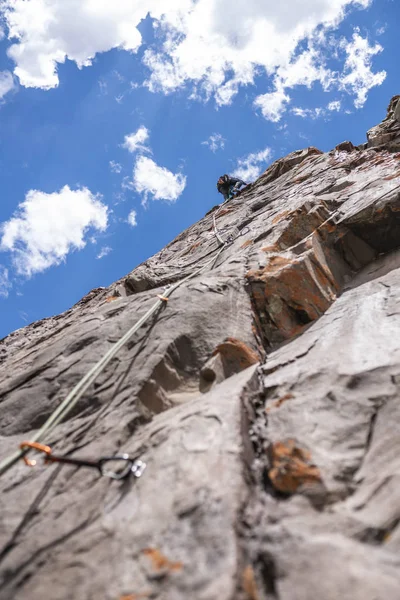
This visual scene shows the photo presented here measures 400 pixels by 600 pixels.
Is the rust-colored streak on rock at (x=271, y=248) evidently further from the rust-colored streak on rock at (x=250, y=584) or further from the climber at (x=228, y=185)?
the climber at (x=228, y=185)

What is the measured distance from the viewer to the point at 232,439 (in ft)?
8.46

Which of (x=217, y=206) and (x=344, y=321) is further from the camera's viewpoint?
(x=217, y=206)

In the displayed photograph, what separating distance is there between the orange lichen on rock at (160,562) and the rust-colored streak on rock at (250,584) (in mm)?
327

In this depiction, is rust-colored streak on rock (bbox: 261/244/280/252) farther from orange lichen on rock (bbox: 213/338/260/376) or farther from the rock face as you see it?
orange lichen on rock (bbox: 213/338/260/376)

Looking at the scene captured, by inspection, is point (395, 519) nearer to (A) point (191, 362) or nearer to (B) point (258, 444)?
(B) point (258, 444)

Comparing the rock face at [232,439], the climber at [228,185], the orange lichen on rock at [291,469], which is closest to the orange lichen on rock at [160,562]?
the rock face at [232,439]

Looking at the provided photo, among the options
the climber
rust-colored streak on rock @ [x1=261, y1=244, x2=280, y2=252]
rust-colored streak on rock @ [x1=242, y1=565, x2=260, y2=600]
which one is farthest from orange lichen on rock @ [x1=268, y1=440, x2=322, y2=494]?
the climber

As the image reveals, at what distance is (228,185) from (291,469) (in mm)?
14668

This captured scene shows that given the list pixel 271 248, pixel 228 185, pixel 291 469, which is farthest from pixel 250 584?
pixel 228 185

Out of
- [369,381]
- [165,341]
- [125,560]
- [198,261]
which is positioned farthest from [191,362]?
[198,261]

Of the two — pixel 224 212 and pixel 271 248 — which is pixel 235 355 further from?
pixel 224 212

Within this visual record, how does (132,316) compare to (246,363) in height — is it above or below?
above

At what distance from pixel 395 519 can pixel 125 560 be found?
4.70ft

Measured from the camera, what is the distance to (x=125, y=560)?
200 centimetres
